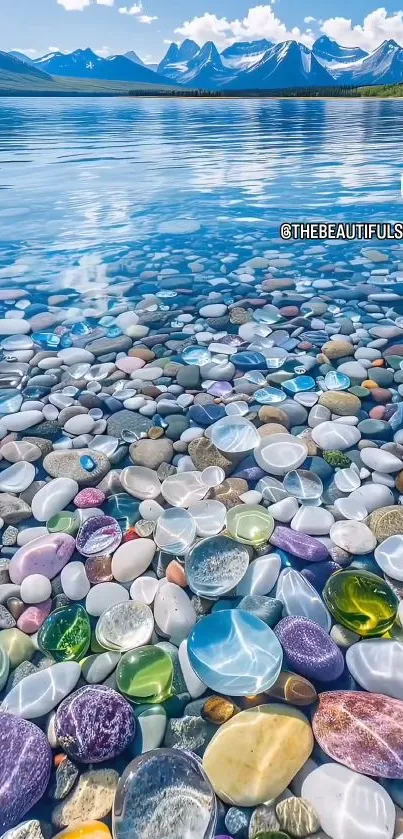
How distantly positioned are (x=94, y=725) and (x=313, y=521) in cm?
93

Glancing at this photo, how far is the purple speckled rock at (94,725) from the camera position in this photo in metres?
1.16

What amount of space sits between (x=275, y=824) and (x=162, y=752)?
0.91 ft

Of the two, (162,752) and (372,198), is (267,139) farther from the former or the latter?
(162,752)

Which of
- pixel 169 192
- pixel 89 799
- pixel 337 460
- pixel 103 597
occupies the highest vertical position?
pixel 169 192

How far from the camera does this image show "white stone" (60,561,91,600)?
1562 mm

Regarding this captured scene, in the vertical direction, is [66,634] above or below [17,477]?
below

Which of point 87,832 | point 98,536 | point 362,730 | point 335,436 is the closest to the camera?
point 87,832

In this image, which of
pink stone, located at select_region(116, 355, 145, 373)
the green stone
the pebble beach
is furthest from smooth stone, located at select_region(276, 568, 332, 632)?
pink stone, located at select_region(116, 355, 145, 373)

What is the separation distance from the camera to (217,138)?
50.9 ft

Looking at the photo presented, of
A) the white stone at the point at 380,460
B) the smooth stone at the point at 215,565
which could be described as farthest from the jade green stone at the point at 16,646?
the white stone at the point at 380,460

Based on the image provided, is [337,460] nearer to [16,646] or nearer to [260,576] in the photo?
[260,576]

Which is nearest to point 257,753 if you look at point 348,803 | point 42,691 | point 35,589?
point 348,803

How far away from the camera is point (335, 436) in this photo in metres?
2.12

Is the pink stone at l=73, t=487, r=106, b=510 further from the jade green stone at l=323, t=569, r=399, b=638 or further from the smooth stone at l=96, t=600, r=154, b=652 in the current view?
the jade green stone at l=323, t=569, r=399, b=638
